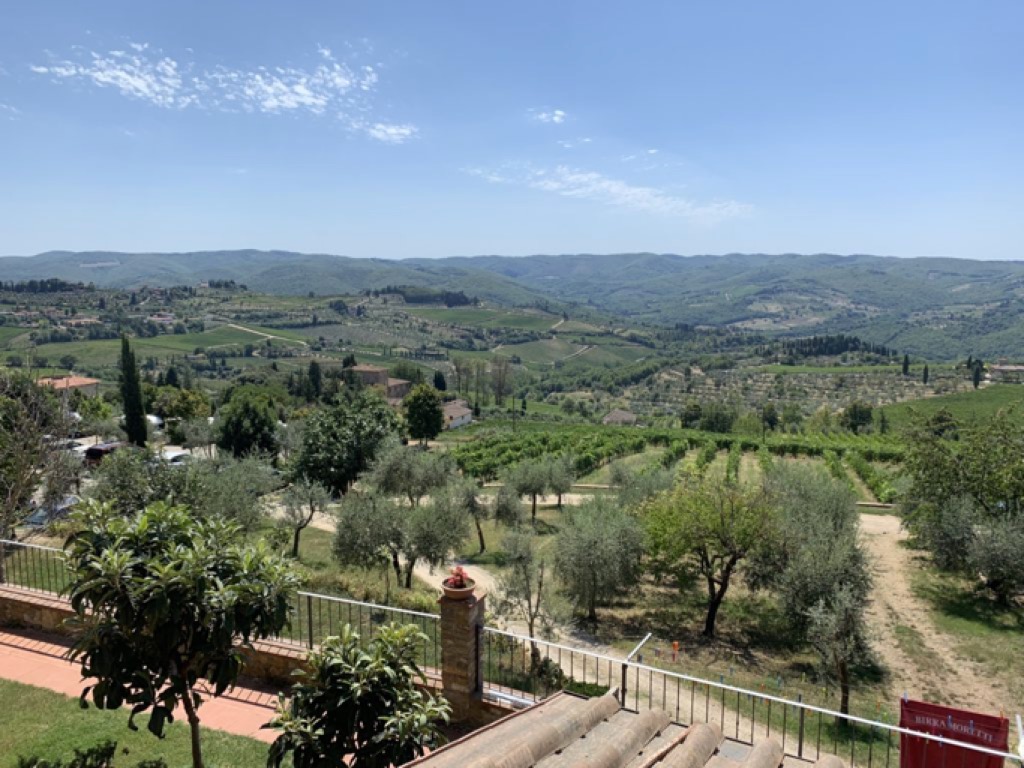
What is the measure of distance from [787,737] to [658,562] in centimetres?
954

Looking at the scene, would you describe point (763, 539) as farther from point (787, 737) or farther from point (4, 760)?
point (4, 760)

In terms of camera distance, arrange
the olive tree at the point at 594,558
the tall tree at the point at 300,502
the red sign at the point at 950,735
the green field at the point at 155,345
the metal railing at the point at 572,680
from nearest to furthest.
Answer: the red sign at the point at 950,735 → the metal railing at the point at 572,680 → the olive tree at the point at 594,558 → the tall tree at the point at 300,502 → the green field at the point at 155,345

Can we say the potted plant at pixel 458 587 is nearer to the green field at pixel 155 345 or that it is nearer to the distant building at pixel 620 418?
the distant building at pixel 620 418

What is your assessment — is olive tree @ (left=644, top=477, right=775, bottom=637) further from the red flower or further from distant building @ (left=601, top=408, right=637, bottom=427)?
distant building @ (left=601, top=408, right=637, bottom=427)

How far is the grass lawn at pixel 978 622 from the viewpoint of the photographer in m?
18.4

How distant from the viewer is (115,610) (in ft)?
18.5

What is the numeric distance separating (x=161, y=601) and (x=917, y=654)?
21634mm

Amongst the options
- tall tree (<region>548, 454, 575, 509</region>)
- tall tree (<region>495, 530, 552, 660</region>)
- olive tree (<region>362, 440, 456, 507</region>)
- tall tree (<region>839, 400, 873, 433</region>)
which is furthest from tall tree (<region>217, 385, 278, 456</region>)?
tall tree (<region>839, 400, 873, 433</region>)

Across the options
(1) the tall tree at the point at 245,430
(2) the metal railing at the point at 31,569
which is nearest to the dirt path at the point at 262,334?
(1) the tall tree at the point at 245,430

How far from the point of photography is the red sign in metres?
7.75

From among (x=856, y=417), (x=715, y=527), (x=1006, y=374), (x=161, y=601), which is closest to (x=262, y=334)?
(x=856, y=417)

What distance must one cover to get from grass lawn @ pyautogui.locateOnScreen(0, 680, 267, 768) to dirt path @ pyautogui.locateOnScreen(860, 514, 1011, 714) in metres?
16.9

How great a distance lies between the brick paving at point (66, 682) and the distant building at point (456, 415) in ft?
225

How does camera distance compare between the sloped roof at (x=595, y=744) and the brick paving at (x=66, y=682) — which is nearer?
the sloped roof at (x=595, y=744)
